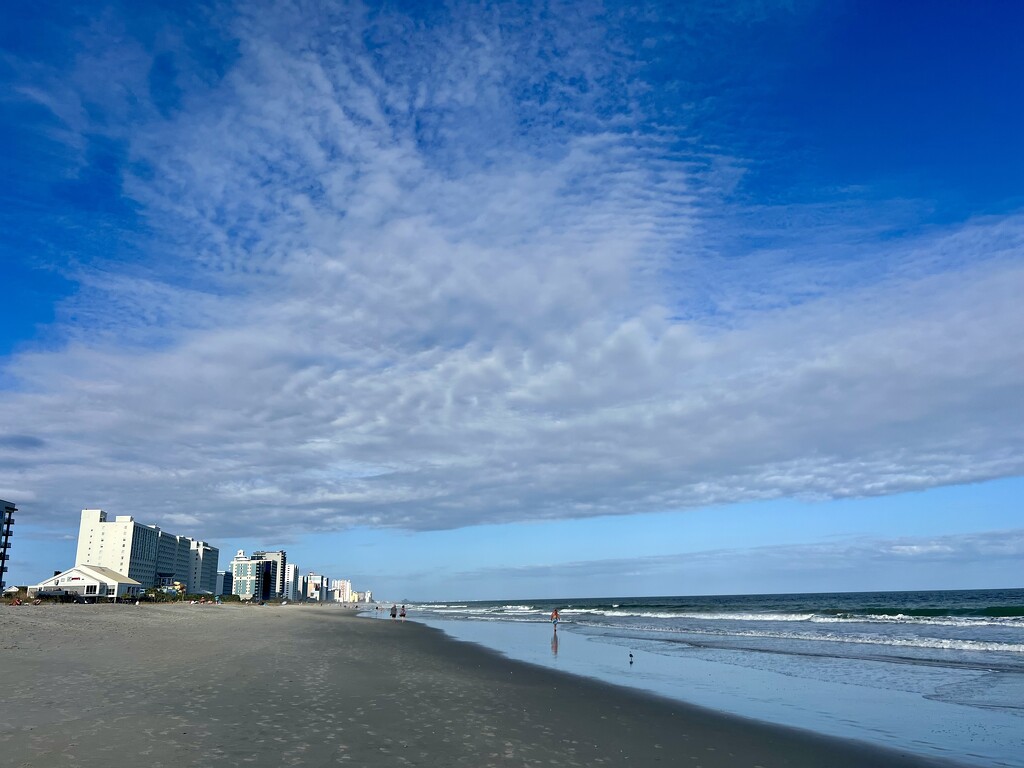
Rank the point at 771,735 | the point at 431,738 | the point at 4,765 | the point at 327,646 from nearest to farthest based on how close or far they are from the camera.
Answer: the point at 4,765, the point at 431,738, the point at 771,735, the point at 327,646

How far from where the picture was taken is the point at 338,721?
13.2 m

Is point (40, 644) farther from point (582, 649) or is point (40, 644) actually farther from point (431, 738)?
point (582, 649)

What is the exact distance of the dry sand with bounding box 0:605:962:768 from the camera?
10.5m

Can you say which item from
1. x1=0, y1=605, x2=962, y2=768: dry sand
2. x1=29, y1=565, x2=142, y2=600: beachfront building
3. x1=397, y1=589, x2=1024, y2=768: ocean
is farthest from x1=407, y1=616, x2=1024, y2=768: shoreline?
x1=29, y1=565, x2=142, y2=600: beachfront building

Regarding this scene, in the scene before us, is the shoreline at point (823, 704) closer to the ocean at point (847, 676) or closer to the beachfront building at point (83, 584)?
the ocean at point (847, 676)

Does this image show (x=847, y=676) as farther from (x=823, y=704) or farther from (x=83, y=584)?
(x=83, y=584)

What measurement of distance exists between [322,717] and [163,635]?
85.6 feet

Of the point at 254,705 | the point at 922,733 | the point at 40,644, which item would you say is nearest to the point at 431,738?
the point at 254,705

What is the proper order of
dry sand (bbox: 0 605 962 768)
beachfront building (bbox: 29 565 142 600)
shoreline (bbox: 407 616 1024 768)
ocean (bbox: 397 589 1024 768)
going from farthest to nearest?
beachfront building (bbox: 29 565 142 600) < ocean (bbox: 397 589 1024 768) < shoreline (bbox: 407 616 1024 768) < dry sand (bbox: 0 605 962 768)

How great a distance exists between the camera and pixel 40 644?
2469cm

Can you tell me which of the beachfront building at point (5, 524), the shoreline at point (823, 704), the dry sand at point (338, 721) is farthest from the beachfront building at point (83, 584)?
the shoreline at point (823, 704)

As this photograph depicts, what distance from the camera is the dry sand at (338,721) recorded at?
1053cm

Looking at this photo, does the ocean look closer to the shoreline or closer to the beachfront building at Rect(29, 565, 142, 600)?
the shoreline

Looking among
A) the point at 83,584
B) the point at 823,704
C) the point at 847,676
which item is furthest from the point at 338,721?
the point at 83,584
